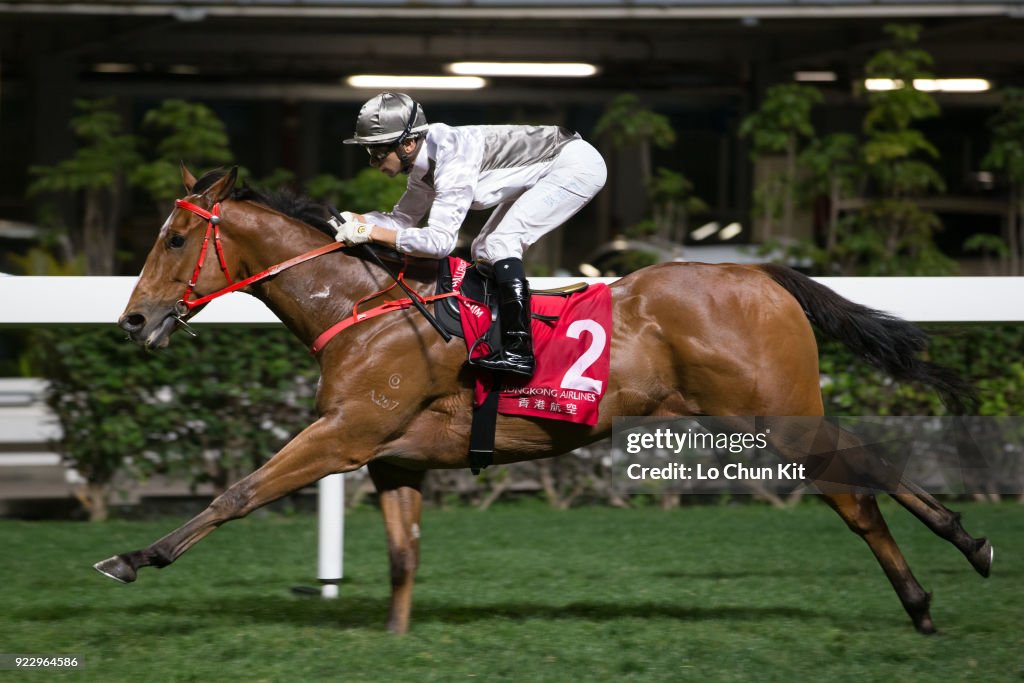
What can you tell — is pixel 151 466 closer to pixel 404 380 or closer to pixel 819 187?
pixel 404 380

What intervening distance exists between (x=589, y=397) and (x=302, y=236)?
47.7 inches

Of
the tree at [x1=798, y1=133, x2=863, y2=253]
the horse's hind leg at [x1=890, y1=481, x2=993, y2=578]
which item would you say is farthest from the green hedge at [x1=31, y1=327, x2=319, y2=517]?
the tree at [x1=798, y1=133, x2=863, y2=253]

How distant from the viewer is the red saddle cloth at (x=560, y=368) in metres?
4.31

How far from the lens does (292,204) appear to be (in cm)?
463

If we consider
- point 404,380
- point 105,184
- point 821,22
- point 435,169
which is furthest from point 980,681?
point 105,184

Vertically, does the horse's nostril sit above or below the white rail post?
above

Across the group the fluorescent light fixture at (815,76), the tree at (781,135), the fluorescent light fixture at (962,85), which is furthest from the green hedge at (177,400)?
the fluorescent light fixture at (962,85)

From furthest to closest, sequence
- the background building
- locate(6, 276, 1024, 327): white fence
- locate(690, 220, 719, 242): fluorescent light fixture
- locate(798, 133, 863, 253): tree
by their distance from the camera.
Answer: locate(690, 220, 719, 242): fluorescent light fixture → the background building → locate(798, 133, 863, 253): tree → locate(6, 276, 1024, 327): white fence

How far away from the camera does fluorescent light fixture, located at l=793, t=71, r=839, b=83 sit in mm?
12000

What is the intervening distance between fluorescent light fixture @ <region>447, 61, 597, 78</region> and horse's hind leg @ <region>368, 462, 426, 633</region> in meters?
7.86

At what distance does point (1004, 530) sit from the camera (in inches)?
249

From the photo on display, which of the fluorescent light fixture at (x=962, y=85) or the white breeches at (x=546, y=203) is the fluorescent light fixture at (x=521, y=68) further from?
the white breeches at (x=546, y=203)

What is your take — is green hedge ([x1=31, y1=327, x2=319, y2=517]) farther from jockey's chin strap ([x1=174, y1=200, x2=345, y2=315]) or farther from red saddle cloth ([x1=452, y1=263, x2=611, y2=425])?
red saddle cloth ([x1=452, y1=263, x2=611, y2=425])

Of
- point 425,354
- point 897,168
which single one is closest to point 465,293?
point 425,354
